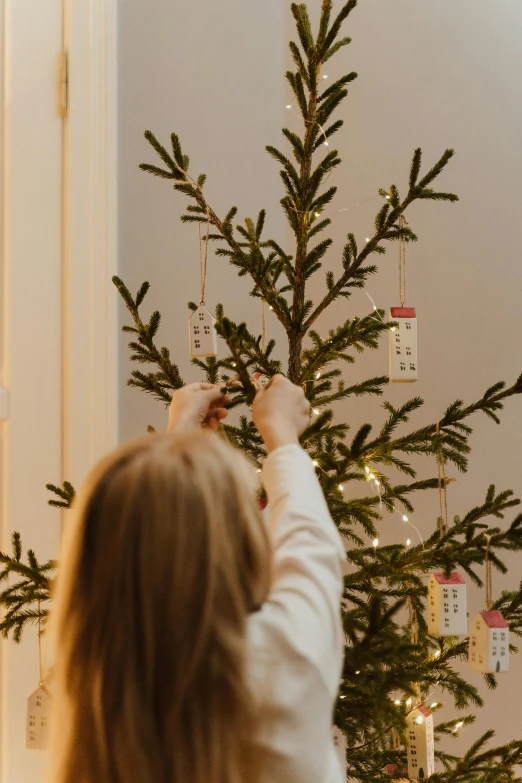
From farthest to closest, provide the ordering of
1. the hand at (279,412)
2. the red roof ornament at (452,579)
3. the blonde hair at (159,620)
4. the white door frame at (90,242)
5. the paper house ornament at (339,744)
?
the white door frame at (90,242)
the red roof ornament at (452,579)
the paper house ornament at (339,744)
the hand at (279,412)
the blonde hair at (159,620)

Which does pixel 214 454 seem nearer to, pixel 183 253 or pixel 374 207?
pixel 183 253

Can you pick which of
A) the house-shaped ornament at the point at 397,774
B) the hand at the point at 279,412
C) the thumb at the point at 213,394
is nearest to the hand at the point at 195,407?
the thumb at the point at 213,394

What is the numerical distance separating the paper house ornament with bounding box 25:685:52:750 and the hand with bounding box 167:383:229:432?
0.53 metres

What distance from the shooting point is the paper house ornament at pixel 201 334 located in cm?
142

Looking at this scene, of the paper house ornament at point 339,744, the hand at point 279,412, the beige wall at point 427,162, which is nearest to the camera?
the hand at point 279,412

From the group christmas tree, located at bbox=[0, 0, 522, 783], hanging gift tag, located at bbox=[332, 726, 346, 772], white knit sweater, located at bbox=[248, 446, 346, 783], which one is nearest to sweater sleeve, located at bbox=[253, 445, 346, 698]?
white knit sweater, located at bbox=[248, 446, 346, 783]

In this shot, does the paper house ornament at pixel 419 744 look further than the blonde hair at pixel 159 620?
Yes

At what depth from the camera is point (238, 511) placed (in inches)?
37.7

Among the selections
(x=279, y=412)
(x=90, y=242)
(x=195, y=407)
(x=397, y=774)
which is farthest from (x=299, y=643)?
(x=90, y=242)

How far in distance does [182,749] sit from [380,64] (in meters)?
2.06

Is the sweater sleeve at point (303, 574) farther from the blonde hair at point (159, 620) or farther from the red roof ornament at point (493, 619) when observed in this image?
the red roof ornament at point (493, 619)

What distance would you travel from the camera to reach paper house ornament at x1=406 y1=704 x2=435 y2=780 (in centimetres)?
138

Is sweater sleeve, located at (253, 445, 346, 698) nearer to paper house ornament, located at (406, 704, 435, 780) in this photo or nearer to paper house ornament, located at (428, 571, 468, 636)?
paper house ornament, located at (428, 571, 468, 636)

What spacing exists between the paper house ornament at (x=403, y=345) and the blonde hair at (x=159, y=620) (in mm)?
512
